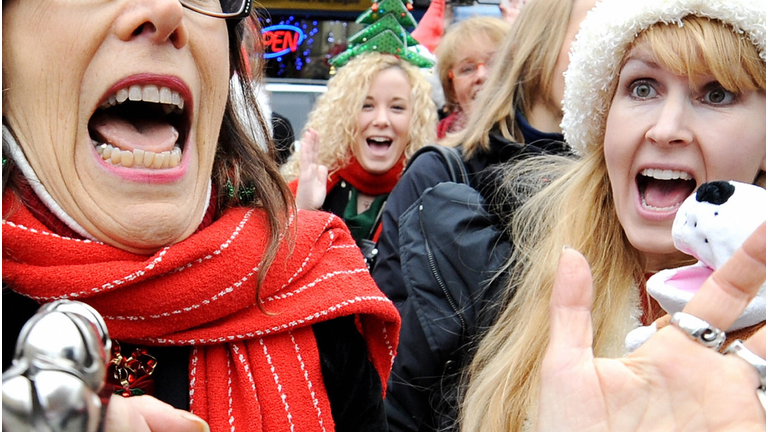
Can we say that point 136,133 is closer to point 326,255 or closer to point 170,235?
point 170,235

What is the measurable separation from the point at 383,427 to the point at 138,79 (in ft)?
2.88

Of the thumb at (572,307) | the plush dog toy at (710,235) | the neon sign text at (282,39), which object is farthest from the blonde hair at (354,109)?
the neon sign text at (282,39)

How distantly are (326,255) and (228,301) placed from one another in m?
0.31

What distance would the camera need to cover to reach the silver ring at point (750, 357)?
3.18 ft

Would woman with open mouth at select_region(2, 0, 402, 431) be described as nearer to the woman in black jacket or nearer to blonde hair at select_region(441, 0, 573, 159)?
the woman in black jacket

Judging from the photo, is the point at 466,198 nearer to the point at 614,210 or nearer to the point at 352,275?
the point at 614,210

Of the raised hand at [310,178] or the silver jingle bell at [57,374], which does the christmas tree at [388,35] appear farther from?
the silver jingle bell at [57,374]

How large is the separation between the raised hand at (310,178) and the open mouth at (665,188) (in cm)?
168

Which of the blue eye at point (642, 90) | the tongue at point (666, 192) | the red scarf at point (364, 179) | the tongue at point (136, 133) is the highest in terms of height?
the blue eye at point (642, 90)

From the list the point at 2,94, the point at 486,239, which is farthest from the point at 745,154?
the point at 2,94

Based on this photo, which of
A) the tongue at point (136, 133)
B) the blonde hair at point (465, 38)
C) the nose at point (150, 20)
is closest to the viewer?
the nose at point (150, 20)

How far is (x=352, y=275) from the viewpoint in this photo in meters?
1.62

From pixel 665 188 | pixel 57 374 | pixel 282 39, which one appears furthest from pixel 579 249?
pixel 282 39

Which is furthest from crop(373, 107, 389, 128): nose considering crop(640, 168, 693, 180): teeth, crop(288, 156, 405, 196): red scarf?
crop(640, 168, 693, 180): teeth
